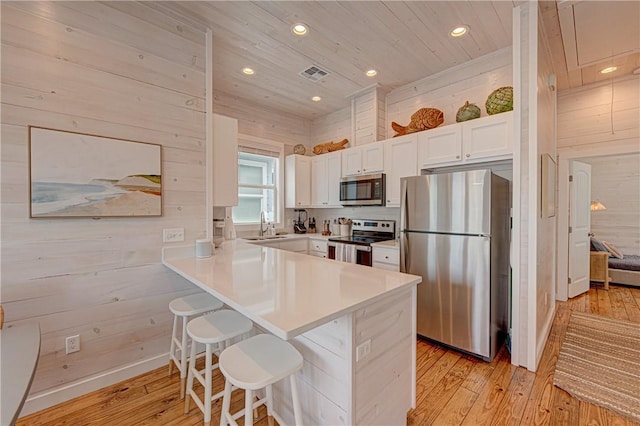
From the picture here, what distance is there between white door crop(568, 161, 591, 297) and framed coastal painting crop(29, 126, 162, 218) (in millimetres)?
5221

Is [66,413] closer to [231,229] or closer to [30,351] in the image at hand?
[30,351]

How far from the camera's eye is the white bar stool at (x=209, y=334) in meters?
1.55

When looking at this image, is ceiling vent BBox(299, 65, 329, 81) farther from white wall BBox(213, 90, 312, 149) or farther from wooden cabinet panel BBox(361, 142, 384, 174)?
white wall BBox(213, 90, 312, 149)

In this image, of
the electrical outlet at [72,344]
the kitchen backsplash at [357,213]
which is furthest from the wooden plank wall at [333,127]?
the electrical outlet at [72,344]

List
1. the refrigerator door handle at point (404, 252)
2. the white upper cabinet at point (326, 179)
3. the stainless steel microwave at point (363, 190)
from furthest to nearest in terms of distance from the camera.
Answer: the white upper cabinet at point (326, 179), the stainless steel microwave at point (363, 190), the refrigerator door handle at point (404, 252)

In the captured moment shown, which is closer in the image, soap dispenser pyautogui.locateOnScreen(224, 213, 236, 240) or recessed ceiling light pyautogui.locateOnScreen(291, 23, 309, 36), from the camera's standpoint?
recessed ceiling light pyautogui.locateOnScreen(291, 23, 309, 36)

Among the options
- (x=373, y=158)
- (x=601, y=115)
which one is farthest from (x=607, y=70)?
(x=373, y=158)

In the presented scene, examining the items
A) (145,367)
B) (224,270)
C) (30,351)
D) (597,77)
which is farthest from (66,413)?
(597,77)

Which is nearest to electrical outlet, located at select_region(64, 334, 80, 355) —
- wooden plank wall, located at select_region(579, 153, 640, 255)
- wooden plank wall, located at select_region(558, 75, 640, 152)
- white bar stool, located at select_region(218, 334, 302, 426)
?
white bar stool, located at select_region(218, 334, 302, 426)

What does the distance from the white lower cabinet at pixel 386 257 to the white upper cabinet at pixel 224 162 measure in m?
1.72

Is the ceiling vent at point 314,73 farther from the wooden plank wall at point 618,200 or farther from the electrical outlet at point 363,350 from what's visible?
the wooden plank wall at point 618,200

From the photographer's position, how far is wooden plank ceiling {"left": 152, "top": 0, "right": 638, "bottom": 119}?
7.52ft

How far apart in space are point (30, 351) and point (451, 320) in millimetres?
2849

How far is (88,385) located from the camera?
197 cm
